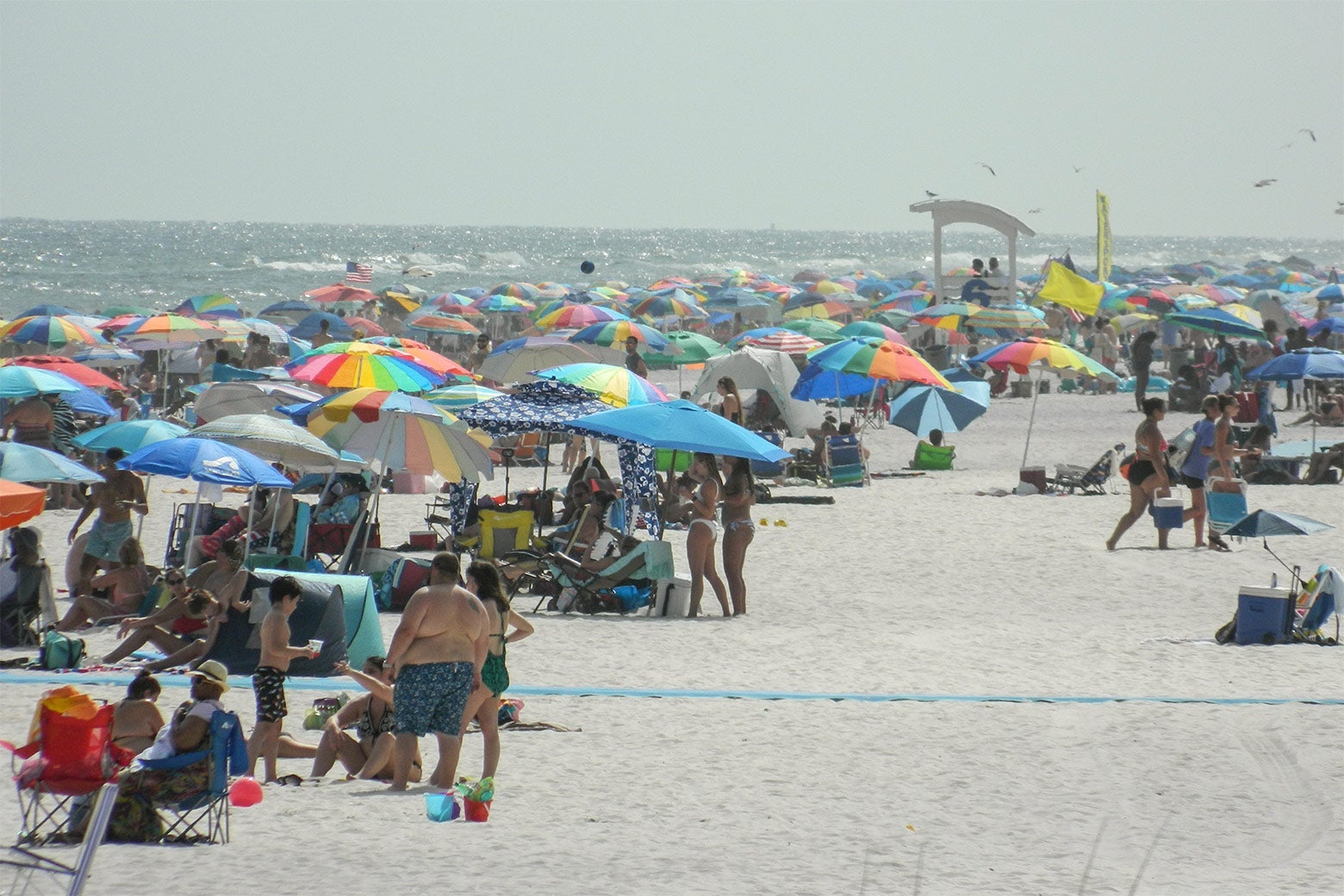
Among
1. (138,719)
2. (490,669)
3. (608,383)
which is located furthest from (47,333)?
(490,669)

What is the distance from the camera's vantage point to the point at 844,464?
1570cm

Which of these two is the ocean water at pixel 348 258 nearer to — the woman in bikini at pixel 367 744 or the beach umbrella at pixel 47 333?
the beach umbrella at pixel 47 333

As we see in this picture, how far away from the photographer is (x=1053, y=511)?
556 inches

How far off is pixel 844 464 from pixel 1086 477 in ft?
7.77

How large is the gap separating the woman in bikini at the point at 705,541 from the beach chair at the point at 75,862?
5025 mm

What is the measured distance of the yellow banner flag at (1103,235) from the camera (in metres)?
37.2

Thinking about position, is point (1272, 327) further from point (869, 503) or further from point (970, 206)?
Answer: point (869, 503)

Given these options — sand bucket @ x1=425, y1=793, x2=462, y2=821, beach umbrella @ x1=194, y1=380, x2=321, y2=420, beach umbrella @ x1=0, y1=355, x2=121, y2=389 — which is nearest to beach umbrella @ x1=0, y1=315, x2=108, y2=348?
beach umbrella @ x1=0, y1=355, x2=121, y2=389

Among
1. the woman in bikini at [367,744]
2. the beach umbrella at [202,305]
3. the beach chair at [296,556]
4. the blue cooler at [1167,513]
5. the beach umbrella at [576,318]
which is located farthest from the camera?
the beach umbrella at [202,305]

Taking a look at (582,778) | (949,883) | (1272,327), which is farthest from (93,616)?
(1272,327)

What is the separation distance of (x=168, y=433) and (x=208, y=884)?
5529 millimetres

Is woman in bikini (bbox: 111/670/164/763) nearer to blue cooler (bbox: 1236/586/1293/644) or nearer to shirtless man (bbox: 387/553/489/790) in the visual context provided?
shirtless man (bbox: 387/553/489/790)

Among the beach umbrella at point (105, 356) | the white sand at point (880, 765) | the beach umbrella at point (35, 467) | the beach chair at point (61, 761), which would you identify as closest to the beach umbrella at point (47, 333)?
the beach umbrella at point (105, 356)

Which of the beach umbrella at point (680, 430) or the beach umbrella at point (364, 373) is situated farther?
the beach umbrella at point (364, 373)
